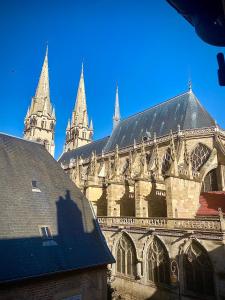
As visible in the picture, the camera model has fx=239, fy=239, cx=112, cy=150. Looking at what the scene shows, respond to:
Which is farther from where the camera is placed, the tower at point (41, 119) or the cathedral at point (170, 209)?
the tower at point (41, 119)

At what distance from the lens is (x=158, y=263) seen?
38.4 ft

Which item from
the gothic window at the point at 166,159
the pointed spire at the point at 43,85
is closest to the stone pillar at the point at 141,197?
the gothic window at the point at 166,159

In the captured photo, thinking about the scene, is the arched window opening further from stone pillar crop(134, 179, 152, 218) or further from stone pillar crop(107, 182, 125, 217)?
stone pillar crop(107, 182, 125, 217)

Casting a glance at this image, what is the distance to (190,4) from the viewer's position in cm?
187

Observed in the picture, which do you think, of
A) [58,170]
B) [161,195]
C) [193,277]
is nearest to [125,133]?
[161,195]

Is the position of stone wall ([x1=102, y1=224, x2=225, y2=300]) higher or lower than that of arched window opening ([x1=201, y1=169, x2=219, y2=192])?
lower

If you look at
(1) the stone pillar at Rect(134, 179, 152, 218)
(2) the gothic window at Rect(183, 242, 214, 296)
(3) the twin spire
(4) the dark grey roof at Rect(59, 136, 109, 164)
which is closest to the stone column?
(1) the stone pillar at Rect(134, 179, 152, 218)

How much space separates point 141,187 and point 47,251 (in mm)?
8119

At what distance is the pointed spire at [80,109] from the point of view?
160 feet

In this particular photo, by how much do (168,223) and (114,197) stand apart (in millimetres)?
5800

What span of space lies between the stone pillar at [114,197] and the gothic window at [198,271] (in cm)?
656

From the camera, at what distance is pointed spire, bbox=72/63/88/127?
4881 centimetres

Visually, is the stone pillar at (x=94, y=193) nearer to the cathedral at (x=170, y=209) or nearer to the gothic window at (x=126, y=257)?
the cathedral at (x=170, y=209)

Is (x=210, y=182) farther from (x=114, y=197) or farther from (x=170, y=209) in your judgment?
(x=114, y=197)
